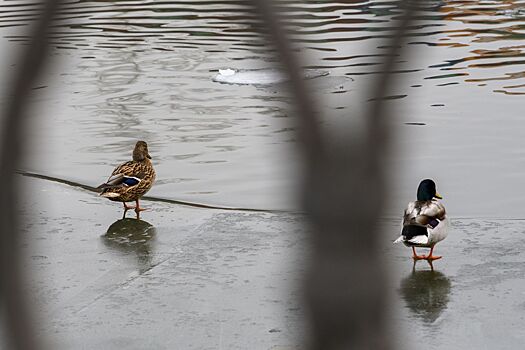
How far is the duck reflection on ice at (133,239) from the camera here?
21.7 ft

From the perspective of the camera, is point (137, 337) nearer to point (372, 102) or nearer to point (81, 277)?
point (81, 277)

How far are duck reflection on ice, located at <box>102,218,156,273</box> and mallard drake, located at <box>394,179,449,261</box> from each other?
1.56 metres

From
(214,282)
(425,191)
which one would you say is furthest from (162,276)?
(425,191)

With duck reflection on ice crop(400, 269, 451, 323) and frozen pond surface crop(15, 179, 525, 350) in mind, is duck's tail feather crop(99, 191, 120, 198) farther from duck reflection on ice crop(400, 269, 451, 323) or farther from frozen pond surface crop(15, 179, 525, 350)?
duck reflection on ice crop(400, 269, 451, 323)

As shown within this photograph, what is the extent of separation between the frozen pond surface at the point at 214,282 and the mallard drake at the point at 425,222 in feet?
0.50

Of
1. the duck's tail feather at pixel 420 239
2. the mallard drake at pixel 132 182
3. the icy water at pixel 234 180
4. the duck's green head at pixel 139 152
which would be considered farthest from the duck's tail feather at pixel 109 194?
the duck's tail feather at pixel 420 239

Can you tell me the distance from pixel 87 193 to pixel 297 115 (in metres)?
7.95

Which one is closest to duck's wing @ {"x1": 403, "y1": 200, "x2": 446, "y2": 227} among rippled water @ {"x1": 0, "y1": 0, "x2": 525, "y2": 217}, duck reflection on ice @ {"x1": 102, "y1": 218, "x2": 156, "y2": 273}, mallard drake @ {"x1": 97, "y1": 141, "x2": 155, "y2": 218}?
rippled water @ {"x1": 0, "y1": 0, "x2": 525, "y2": 217}

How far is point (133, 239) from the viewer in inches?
278

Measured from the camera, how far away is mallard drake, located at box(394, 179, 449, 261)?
6297mm

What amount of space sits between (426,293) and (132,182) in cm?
266

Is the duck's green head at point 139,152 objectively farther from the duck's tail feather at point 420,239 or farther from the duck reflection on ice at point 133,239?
the duck's tail feather at point 420,239

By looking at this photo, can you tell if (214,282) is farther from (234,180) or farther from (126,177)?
(234,180)

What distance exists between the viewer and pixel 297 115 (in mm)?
573
